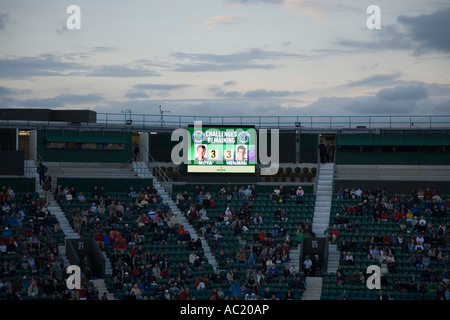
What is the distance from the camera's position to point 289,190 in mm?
47500

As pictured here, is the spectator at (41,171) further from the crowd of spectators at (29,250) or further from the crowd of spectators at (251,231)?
the crowd of spectators at (251,231)

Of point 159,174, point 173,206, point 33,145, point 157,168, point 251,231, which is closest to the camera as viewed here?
point 251,231

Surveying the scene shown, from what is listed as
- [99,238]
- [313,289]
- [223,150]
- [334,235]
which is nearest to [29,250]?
[99,238]

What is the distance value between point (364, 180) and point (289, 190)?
419 centimetres

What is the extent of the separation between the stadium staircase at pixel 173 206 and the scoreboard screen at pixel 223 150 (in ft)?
6.62

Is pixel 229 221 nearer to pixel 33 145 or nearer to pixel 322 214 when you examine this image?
pixel 322 214

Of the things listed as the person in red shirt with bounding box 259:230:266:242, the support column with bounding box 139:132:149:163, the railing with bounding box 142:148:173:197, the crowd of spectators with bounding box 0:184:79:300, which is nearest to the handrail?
the railing with bounding box 142:148:173:197

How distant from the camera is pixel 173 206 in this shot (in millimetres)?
46594

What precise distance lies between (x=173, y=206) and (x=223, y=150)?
4463 millimetres

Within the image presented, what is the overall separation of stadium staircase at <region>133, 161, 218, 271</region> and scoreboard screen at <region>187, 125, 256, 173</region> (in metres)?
2.02

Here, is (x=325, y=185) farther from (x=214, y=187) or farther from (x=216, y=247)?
(x=216, y=247)

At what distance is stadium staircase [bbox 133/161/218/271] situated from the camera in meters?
41.8

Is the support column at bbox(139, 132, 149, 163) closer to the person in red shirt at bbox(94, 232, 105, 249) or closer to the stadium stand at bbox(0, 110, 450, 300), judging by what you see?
the stadium stand at bbox(0, 110, 450, 300)
